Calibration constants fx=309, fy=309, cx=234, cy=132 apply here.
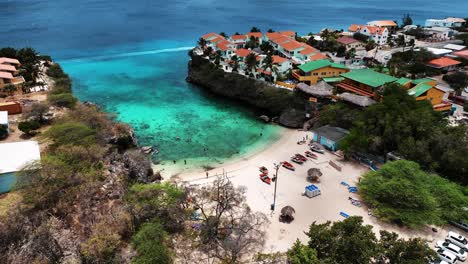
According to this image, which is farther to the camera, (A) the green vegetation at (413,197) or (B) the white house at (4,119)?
(B) the white house at (4,119)

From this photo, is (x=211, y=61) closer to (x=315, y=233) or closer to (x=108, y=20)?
(x=315, y=233)

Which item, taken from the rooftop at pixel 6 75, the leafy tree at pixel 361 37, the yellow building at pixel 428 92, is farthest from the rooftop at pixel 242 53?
the rooftop at pixel 6 75

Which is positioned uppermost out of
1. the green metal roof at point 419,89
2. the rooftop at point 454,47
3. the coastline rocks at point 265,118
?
the rooftop at point 454,47

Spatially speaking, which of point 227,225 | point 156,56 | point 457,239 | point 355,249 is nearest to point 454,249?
point 457,239

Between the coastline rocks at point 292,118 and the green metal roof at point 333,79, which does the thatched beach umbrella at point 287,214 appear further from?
the green metal roof at point 333,79

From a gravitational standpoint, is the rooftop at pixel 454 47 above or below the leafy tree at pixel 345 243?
above

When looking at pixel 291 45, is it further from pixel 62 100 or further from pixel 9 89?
pixel 9 89

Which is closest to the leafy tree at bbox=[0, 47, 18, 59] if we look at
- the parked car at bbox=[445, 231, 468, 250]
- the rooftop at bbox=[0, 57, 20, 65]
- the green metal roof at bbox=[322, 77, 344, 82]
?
the rooftop at bbox=[0, 57, 20, 65]
